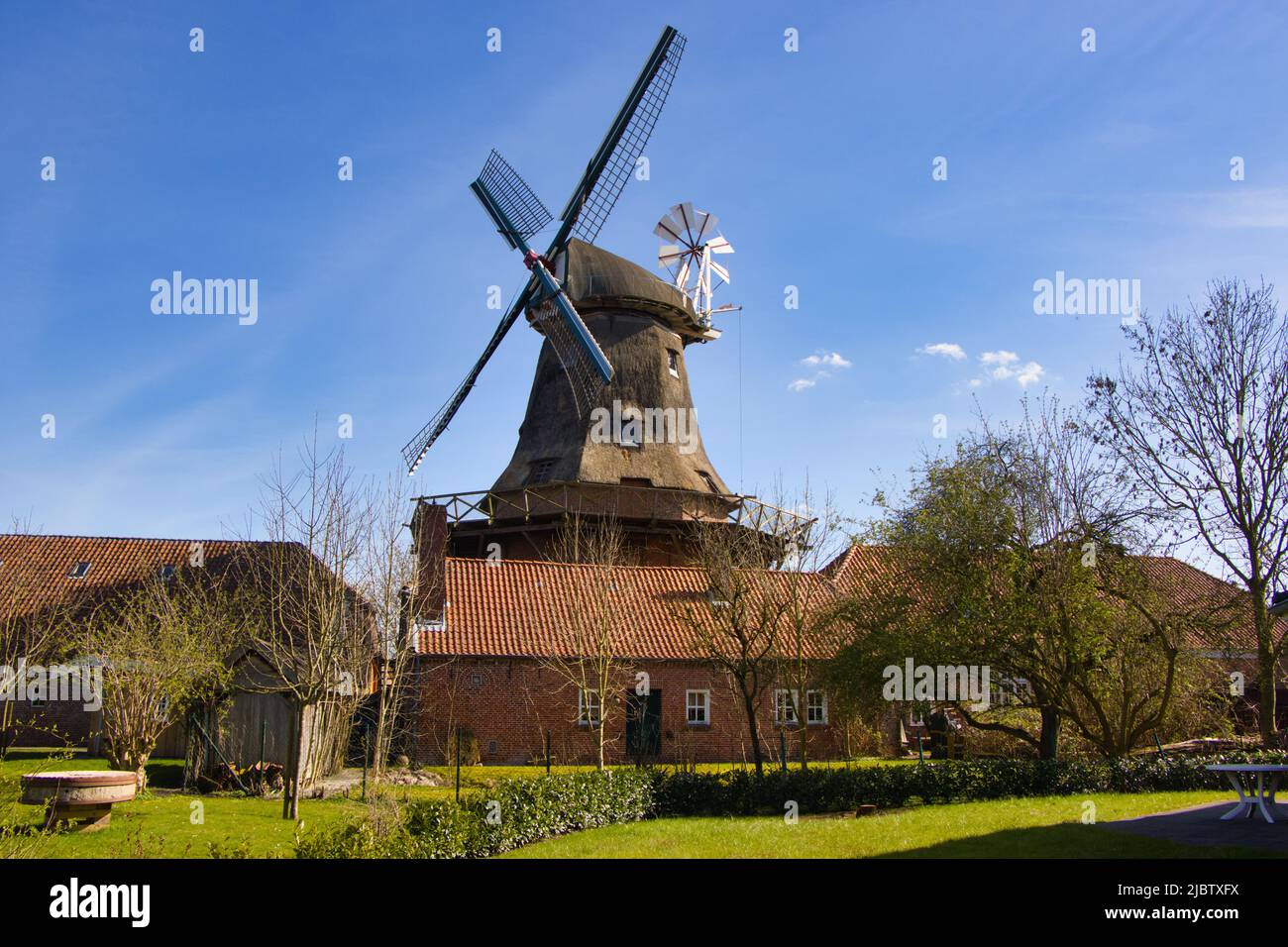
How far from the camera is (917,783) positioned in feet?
51.4

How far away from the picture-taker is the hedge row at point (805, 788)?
12.6 meters

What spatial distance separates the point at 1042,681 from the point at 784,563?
551 cm

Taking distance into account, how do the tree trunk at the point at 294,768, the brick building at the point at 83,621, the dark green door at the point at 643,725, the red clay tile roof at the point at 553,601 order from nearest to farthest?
the tree trunk at the point at 294,768 → the brick building at the point at 83,621 → the red clay tile roof at the point at 553,601 → the dark green door at the point at 643,725

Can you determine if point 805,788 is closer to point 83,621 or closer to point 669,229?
point 83,621

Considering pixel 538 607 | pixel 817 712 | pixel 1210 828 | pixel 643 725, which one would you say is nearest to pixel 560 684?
pixel 643 725

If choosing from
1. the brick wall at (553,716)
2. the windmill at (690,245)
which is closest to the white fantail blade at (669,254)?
the windmill at (690,245)

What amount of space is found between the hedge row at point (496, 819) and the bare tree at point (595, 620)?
3323 mm

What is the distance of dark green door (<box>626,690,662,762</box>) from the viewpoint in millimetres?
23984

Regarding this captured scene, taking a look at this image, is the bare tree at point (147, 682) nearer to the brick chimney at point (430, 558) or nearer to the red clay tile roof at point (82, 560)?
the brick chimney at point (430, 558)

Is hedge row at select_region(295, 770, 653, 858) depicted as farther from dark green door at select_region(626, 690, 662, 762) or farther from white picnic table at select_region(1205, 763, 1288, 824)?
dark green door at select_region(626, 690, 662, 762)

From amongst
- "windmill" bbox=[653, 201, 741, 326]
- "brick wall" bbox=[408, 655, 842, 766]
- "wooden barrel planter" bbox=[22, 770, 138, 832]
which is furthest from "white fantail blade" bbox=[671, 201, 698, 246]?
"wooden barrel planter" bbox=[22, 770, 138, 832]

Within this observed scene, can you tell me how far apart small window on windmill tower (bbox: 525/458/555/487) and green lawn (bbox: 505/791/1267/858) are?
17.5 metres

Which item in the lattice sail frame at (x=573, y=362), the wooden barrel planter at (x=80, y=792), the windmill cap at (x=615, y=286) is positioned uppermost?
the windmill cap at (x=615, y=286)

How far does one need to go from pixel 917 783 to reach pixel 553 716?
33.8 feet
